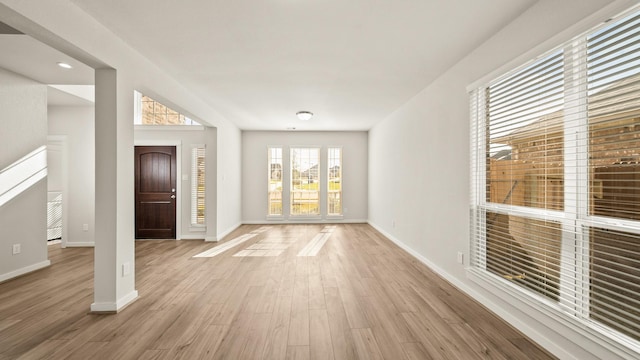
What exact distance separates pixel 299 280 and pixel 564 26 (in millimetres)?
3439

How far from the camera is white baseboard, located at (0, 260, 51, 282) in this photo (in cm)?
365

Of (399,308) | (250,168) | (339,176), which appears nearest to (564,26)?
(399,308)

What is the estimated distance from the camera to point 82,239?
541 cm

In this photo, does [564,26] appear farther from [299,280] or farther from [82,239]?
[82,239]

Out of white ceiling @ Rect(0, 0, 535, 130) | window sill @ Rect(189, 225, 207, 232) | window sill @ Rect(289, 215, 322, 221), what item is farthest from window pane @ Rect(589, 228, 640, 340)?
window sill @ Rect(289, 215, 322, 221)

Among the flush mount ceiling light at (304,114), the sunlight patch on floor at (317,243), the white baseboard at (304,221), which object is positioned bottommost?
the sunlight patch on floor at (317,243)

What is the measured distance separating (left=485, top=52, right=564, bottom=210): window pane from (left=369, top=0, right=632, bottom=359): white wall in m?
0.20

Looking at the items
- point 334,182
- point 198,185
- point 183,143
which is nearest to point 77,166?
point 183,143

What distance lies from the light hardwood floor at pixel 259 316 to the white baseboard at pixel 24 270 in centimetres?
12

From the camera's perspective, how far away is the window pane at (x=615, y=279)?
1630 millimetres

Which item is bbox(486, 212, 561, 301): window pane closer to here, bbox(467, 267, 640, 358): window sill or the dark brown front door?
bbox(467, 267, 640, 358): window sill

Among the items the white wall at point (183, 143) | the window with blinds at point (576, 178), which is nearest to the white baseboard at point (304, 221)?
the white wall at point (183, 143)

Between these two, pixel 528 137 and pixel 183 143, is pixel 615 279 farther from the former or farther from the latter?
pixel 183 143

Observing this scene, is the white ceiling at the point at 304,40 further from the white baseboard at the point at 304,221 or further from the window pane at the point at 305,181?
the white baseboard at the point at 304,221
